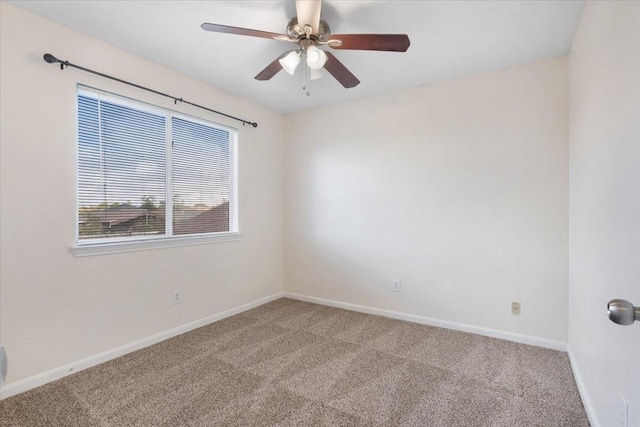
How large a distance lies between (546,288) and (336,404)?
1927mm

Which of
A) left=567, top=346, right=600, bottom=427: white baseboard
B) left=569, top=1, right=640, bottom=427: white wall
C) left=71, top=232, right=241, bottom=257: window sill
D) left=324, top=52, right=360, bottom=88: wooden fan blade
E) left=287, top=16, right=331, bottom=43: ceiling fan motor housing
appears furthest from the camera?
left=71, top=232, right=241, bottom=257: window sill

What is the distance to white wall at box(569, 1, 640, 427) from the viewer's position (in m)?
1.08

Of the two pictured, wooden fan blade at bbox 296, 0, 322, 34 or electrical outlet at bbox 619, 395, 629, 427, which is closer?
electrical outlet at bbox 619, 395, 629, 427

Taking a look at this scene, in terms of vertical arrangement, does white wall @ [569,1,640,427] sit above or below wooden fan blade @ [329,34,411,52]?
below

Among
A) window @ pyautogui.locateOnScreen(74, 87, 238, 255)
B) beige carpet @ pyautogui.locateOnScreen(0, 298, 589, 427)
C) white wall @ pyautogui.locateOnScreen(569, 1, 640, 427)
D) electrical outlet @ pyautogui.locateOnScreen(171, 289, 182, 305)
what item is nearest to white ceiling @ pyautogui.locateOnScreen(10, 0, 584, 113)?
white wall @ pyautogui.locateOnScreen(569, 1, 640, 427)

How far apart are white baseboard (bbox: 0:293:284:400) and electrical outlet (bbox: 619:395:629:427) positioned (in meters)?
2.88

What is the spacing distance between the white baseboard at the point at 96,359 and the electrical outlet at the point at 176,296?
23cm

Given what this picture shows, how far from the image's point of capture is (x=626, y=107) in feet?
3.77

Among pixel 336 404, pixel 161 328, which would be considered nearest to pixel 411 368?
pixel 336 404

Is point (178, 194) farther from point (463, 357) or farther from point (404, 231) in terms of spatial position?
point (463, 357)

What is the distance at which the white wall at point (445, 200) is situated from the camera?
8.07 ft

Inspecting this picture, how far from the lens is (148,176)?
2566 millimetres

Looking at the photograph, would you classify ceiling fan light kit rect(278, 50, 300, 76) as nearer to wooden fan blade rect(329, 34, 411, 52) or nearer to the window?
wooden fan blade rect(329, 34, 411, 52)

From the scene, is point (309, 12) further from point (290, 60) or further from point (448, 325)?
point (448, 325)
